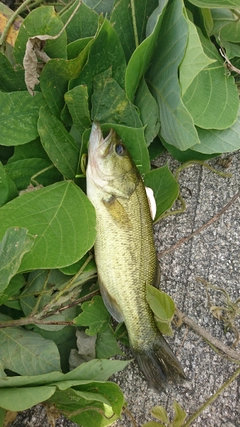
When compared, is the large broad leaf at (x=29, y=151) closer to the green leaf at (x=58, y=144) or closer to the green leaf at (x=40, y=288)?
the green leaf at (x=58, y=144)

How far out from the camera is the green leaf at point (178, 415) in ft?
3.80

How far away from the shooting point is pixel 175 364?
1270 millimetres

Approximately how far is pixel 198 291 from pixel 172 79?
0.62 meters

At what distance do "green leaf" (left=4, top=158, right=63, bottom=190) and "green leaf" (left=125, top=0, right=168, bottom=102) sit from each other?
298 millimetres

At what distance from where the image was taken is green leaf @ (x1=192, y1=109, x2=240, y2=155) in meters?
1.34

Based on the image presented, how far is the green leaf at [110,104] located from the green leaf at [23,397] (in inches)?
28.1

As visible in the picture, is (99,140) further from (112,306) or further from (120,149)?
(112,306)

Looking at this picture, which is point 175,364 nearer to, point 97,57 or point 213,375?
point 213,375

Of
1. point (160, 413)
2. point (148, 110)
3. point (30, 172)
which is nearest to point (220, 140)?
point (148, 110)

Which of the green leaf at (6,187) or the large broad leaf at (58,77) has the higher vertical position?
the large broad leaf at (58,77)

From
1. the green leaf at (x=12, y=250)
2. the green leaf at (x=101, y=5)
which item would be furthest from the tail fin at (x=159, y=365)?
the green leaf at (x=101, y=5)

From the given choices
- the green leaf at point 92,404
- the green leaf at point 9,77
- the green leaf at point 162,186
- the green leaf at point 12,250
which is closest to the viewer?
the green leaf at point 12,250

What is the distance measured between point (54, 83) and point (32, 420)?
919 mm

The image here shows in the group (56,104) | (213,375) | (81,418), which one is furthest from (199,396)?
(56,104)
